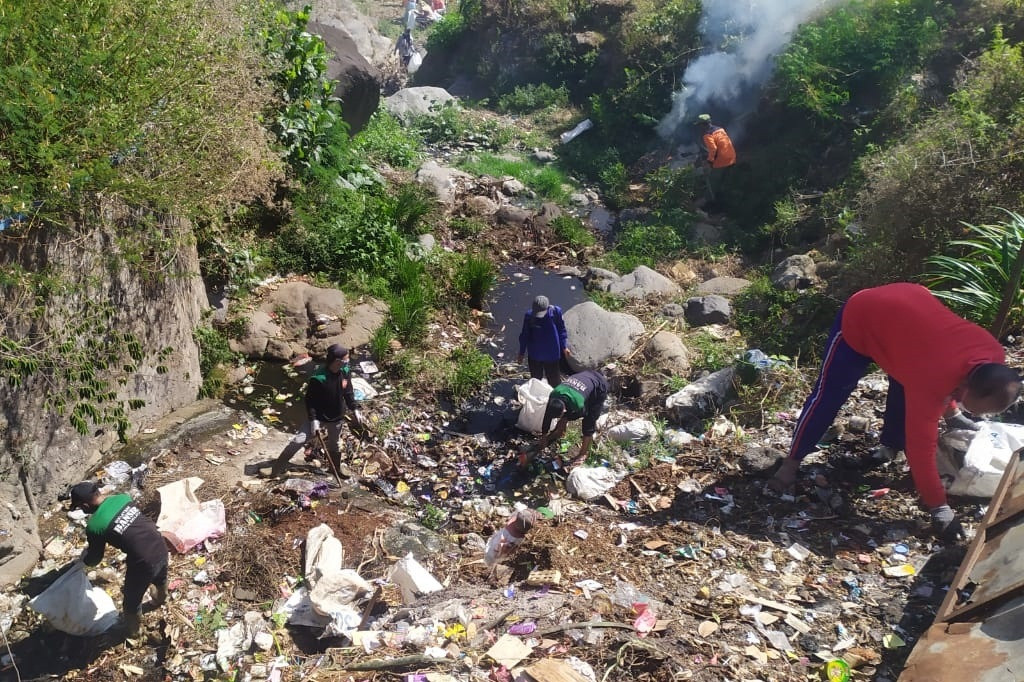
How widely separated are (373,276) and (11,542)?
4.58 m

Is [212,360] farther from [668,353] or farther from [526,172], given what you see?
[526,172]

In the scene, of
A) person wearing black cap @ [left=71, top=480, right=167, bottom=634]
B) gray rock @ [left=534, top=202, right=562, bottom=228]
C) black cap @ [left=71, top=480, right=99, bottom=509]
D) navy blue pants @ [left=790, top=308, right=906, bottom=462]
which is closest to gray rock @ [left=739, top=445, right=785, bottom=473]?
navy blue pants @ [left=790, top=308, right=906, bottom=462]

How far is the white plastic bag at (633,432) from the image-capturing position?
18.5 ft

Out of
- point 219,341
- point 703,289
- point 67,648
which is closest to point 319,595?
point 67,648

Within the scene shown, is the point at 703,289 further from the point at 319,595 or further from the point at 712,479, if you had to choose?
the point at 319,595

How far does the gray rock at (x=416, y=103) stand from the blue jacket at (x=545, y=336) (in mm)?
8378

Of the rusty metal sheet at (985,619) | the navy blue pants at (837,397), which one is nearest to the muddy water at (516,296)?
the navy blue pants at (837,397)

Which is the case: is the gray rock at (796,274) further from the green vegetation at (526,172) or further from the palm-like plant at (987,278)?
the green vegetation at (526,172)

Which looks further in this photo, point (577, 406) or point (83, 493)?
point (577, 406)

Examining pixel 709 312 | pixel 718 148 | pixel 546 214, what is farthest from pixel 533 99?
pixel 709 312

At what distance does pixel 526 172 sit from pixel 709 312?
17.2ft

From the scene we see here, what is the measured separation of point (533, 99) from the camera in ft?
46.6

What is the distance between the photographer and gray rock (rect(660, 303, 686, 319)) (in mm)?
7871

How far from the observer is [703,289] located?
8469mm
